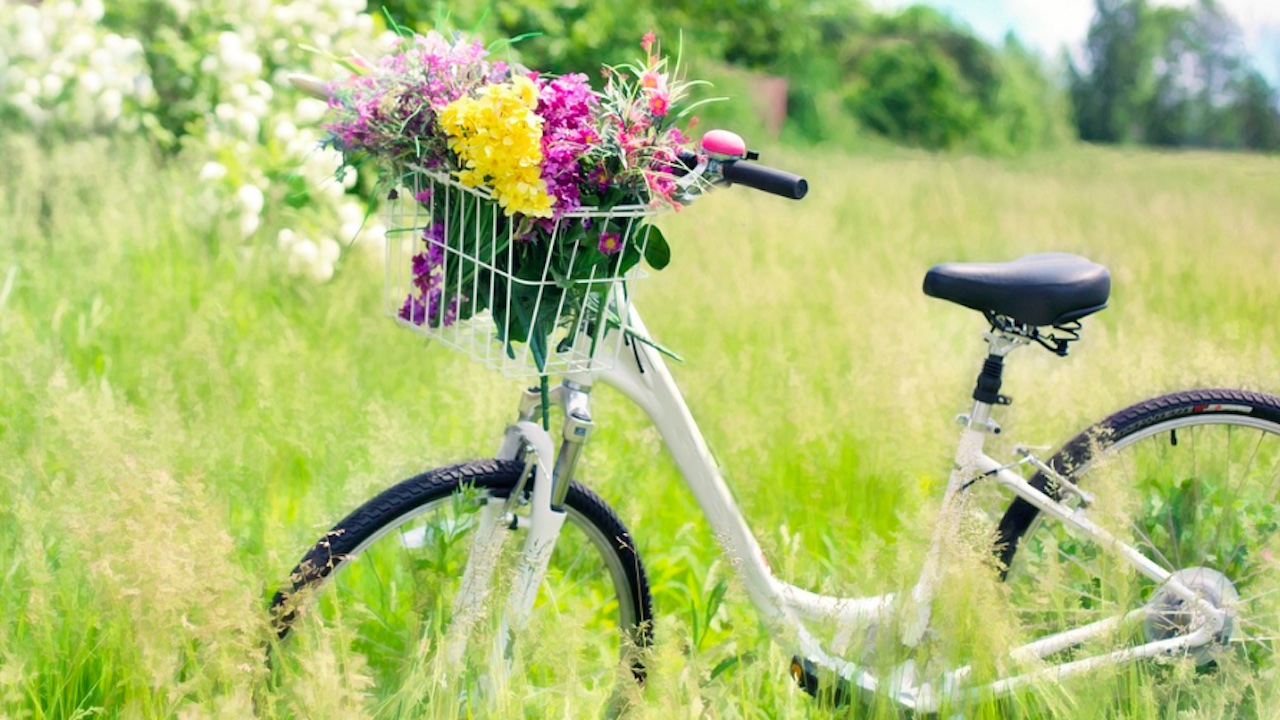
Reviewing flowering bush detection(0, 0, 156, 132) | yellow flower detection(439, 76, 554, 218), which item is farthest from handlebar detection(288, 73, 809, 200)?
flowering bush detection(0, 0, 156, 132)

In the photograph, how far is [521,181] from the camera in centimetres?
180

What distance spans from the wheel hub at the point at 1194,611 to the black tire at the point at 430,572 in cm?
96

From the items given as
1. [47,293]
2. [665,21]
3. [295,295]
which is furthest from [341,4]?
[665,21]

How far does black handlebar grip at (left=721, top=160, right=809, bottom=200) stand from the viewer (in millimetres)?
1898

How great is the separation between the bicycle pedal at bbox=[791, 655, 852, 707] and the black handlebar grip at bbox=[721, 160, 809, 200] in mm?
932

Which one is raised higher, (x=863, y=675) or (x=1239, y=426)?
(x=1239, y=426)

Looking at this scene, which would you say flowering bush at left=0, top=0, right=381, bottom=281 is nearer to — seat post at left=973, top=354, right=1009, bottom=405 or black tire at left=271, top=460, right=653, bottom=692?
black tire at left=271, top=460, right=653, bottom=692

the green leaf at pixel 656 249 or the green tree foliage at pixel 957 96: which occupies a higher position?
the green tree foliage at pixel 957 96

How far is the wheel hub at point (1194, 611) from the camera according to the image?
238 cm

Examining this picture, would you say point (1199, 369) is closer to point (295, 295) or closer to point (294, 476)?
point (294, 476)

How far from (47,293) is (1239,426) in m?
3.54

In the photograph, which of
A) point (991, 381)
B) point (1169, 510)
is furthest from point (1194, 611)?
point (991, 381)

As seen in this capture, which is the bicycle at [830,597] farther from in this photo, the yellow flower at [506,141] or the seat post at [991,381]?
the yellow flower at [506,141]

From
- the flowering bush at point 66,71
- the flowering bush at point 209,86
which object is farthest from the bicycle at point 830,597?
the flowering bush at point 66,71
